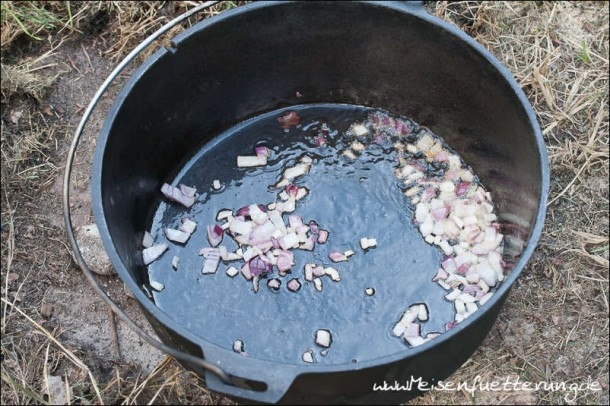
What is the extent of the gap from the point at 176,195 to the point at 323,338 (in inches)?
22.4

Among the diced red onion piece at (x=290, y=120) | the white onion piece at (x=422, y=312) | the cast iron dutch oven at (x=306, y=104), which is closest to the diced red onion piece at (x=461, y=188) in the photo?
the cast iron dutch oven at (x=306, y=104)

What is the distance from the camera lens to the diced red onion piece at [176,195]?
6.24ft

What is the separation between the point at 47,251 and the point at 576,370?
1.32m

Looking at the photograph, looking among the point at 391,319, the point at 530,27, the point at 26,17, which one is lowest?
the point at 391,319

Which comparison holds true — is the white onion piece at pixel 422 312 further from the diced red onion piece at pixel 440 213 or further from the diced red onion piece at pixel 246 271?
the diced red onion piece at pixel 246 271

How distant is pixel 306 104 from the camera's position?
2102mm

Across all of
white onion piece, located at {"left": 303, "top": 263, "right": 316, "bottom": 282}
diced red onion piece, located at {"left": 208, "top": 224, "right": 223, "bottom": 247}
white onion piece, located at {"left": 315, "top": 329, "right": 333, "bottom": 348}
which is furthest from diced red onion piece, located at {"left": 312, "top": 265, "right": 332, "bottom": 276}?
diced red onion piece, located at {"left": 208, "top": 224, "right": 223, "bottom": 247}

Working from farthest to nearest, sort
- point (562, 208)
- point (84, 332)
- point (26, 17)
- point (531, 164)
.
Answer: point (26, 17) < point (562, 208) < point (84, 332) < point (531, 164)

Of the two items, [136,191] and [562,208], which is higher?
[136,191]

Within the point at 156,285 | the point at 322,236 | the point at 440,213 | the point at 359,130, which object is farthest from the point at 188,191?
the point at 440,213

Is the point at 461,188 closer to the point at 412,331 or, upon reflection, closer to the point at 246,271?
the point at 412,331

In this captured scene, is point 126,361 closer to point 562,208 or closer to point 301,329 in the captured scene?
point 301,329

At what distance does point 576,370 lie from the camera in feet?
5.52

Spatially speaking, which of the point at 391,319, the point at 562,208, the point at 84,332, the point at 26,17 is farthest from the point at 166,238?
the point at 562,208
